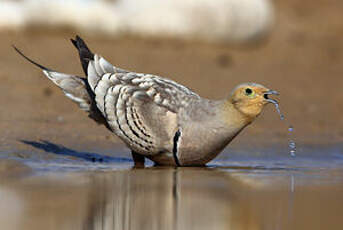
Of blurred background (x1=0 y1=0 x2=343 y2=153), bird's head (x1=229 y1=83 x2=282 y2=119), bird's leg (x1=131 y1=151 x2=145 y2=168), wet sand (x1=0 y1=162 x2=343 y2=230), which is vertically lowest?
wet sand (x1=0 y1=162 x2=343 y2=230)

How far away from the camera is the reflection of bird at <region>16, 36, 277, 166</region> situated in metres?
7.06

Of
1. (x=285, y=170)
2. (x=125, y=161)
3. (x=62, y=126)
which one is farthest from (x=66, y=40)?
(x=285, y=170)

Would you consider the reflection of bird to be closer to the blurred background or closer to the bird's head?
the bird's head

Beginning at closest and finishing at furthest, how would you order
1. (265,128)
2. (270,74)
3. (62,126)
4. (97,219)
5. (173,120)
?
(97,219) → (173,120) → (62,126) → (265,128) → (270,74)

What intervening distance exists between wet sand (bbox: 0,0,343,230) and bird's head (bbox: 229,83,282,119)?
544mm

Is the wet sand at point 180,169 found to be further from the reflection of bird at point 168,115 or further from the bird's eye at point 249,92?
the bird's eye at point 249,92

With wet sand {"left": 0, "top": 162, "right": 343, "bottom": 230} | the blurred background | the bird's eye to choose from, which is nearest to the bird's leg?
wet sand {"left": 0, "top": 162, "right": 343, "bottom": 230}

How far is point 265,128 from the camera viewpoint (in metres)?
9.75

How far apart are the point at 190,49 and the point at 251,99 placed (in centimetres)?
690

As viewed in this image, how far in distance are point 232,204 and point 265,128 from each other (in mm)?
4087

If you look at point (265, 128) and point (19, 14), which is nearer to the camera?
point (265, 128)

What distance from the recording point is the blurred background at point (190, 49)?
10898 mm

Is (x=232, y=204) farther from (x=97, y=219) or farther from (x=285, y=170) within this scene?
(x=285, y=170)

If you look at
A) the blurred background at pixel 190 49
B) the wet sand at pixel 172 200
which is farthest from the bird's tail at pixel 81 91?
the blurred background at pixel 190 49
